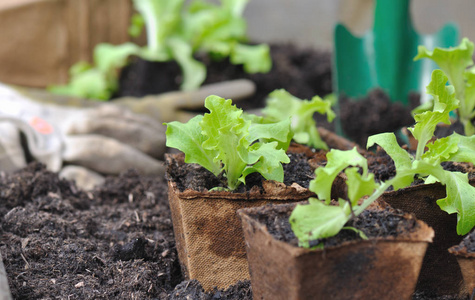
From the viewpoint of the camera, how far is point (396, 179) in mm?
971

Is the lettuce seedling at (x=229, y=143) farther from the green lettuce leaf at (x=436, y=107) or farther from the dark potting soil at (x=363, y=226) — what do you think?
the green lettuce leaf at (x=436, y=107)

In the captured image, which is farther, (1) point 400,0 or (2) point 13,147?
(1) point 400,0

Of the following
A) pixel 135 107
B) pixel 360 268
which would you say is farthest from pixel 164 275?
pixel 135 107

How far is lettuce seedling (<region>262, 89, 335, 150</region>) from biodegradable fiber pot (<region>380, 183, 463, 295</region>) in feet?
1.51

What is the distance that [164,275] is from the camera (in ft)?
4.26

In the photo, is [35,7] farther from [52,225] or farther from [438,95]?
[438,95]

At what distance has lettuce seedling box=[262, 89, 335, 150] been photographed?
1.58m

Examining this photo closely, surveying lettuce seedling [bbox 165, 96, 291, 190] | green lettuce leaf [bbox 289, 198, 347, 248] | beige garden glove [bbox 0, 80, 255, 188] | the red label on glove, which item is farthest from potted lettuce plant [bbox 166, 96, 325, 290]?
the red label on glove

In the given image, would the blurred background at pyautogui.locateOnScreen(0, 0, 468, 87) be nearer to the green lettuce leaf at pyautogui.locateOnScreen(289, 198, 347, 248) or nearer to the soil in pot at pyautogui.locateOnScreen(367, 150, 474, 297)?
the soil in pot at pyautogui.locateOnScreen(367, 150, 474, 297)

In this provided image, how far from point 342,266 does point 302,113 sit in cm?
77

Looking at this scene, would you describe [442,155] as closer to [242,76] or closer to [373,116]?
[373,116]

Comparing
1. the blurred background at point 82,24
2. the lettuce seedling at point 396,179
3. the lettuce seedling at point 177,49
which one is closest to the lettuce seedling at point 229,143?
the lettuce seedling at point 396,179

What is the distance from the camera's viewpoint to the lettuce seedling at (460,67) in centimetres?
142

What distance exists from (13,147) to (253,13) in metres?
2.38
